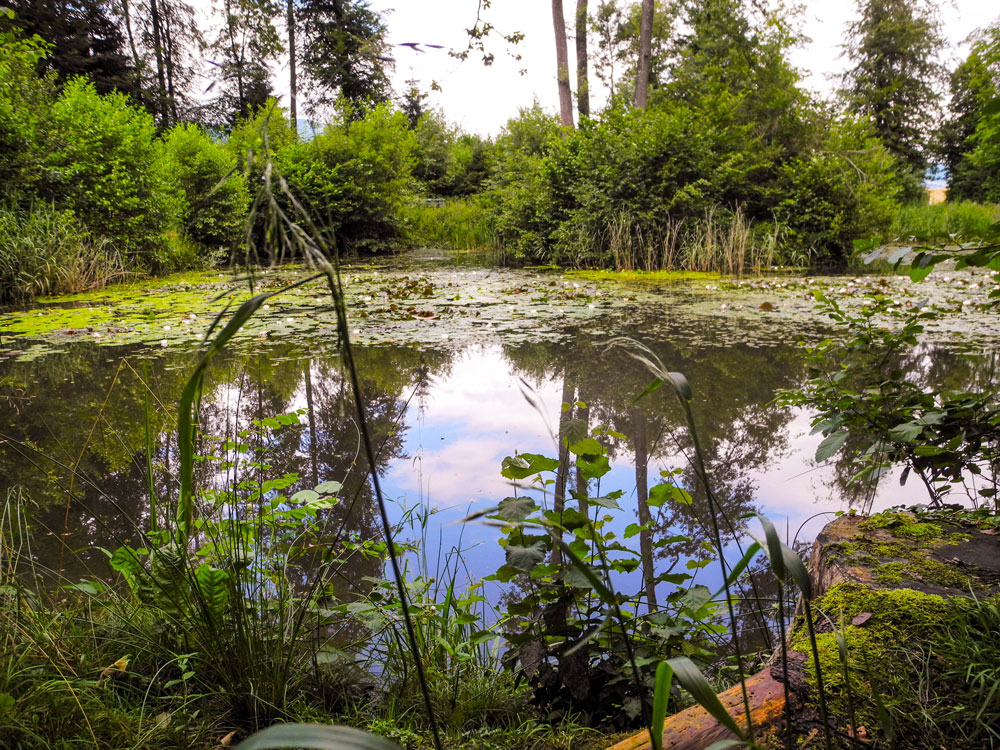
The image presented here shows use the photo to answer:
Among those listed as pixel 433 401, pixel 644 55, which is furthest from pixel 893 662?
pixel 644 55

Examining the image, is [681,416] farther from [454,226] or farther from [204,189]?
[454,226]

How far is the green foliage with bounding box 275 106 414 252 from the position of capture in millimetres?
13555

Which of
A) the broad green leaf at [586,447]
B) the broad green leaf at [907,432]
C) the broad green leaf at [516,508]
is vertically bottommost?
the broad green leaf at [516,508]

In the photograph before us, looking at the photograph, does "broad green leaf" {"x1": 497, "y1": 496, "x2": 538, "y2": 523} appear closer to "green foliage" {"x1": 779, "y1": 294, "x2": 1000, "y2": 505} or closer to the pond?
the pond

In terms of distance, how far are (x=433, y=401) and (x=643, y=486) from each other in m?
1.57

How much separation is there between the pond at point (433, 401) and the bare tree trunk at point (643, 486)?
2 centimetres

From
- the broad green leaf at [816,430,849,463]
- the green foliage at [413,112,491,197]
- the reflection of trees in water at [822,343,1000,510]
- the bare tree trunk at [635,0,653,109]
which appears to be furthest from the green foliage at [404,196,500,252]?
the broad green leaf at [816,430,849,463]

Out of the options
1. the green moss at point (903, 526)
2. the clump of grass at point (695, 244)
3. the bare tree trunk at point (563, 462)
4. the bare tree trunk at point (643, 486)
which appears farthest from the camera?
the clump of grass at point (695, 244)

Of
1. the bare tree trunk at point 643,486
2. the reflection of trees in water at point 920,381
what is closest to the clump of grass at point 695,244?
the reflection of trees in water at point 920,381

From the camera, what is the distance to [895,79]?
81.0 ft

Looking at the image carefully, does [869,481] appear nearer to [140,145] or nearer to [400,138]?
[140,145]

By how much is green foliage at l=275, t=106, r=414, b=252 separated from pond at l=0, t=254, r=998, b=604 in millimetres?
7094

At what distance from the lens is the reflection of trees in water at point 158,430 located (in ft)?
6.97

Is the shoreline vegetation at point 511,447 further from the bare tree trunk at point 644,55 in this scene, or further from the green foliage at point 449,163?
the green foliage at point 449,163
